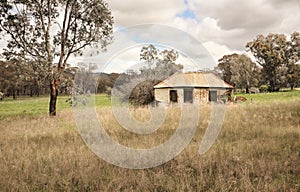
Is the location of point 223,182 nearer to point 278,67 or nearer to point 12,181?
point 12,181

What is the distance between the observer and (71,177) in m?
4.62

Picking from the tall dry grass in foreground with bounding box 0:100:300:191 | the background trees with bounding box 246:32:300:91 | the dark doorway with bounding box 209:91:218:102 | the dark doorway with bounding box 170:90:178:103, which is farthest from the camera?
the background trees with bounding box 246:32:300:91

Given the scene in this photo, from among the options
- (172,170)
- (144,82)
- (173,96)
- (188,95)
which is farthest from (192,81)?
(172,170)

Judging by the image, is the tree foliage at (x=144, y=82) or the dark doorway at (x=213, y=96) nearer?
the tree foliage at (x=144, y=82)

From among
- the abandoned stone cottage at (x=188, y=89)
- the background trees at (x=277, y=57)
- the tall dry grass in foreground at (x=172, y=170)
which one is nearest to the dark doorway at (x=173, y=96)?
the abandoned stone cottage at (x=188, y=89)

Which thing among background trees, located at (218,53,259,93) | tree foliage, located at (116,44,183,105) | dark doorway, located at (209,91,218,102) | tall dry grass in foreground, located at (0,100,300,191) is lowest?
tall dry grass in foreground, located at (0,100,300,191)

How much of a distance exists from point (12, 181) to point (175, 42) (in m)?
7.89

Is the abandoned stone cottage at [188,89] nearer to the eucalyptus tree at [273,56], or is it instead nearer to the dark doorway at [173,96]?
the dark doorway at [173,96]

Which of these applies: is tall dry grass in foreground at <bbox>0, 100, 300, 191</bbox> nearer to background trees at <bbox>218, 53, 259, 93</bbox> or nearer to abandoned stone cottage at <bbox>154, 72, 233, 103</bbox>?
abandoned stone cottage at <bbox>154, 72, 233, 103</bbox>

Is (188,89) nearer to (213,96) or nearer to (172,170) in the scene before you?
(213,96)

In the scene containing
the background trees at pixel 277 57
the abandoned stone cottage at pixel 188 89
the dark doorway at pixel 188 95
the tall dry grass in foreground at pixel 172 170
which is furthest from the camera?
the background trees at pixel 277 57

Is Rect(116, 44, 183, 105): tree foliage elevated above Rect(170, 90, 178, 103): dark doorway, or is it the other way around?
Rect(116, 44, 183, 105): tree foliage

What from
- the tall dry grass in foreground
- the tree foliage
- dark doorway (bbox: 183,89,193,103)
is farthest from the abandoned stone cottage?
the tall dry grass in foreground

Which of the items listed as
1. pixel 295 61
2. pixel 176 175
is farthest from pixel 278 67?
pixel 176 175
